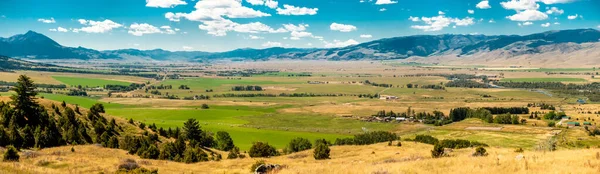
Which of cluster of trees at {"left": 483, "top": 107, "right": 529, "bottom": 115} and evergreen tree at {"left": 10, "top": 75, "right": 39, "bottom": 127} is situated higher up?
evergreen tree at {"left": 10, "top": 75, "right": 39, "bottom": 127}

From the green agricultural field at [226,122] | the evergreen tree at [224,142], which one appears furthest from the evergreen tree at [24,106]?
the green agricultural field at [226,122]

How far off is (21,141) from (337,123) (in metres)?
113

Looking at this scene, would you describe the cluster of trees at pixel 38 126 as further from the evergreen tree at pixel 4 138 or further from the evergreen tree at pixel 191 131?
the evergreen tree at pixel 191 131

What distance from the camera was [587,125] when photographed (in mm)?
140625

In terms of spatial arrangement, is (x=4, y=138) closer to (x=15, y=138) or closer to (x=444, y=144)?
(x=15, y=138)

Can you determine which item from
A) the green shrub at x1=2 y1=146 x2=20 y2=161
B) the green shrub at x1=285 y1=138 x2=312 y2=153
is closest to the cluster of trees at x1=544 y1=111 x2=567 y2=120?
the green shrub at x1=285 y1=138 x2=312 y2=153

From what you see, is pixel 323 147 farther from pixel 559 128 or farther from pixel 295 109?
pixel 295 109

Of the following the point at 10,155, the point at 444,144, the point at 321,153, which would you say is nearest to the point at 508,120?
the point at 444,144

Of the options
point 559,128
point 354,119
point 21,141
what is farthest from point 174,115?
point 559,128

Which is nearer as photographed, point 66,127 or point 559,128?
point 66,127

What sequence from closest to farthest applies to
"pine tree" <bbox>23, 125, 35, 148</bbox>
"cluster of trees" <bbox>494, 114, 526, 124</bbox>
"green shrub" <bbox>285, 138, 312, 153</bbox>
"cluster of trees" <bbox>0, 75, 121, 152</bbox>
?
"pine tree" <bbox>23, 125, 35, 148</bbox> < "cluster of trees" <bbox>0, 75, 121, 152</bbox> < "green shrub" <bbox>285, 138, 312, 153</bbox> < "cluster of trees" <bbox>494, 114, 526, 124</bbox>

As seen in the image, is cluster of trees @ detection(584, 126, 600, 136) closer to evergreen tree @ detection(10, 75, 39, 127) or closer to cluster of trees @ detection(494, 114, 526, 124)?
cluster of trees @ detection(494, 114, 526, 124)

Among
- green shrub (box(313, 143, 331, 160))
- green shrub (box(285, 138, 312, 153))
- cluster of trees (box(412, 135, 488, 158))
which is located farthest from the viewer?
green shrub (box(285, 138, 312, 153))

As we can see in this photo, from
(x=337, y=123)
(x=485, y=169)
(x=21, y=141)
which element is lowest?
(x=337, y=123)
